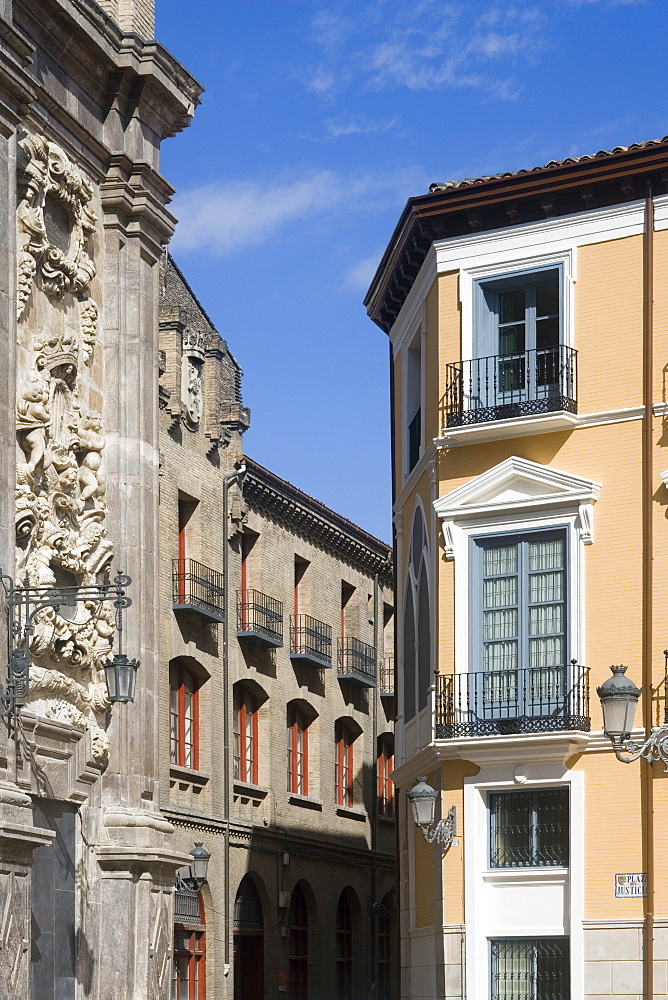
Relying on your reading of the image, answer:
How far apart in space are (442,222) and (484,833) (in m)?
9.81

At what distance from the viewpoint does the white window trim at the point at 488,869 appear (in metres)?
25.8

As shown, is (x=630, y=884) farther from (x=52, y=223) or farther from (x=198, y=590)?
(x=198, y=590)

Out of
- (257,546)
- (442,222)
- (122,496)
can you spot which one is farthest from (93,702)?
(257,546)

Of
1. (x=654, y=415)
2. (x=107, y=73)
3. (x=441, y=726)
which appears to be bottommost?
(x=441, y=726)

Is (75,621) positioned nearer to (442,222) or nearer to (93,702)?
(93,702)

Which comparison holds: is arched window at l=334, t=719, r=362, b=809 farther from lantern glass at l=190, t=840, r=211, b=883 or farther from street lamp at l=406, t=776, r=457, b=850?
street lamp at l=406, t=776, r=457, b=850

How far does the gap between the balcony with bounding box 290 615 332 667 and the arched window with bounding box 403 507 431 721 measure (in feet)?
36.4

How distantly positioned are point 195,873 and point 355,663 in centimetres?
1299

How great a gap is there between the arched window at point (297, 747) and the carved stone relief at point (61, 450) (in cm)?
2274

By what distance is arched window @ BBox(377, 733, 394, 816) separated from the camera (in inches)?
1928

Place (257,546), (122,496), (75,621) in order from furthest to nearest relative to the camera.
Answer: (257,546) → (122,496) → (75,621)

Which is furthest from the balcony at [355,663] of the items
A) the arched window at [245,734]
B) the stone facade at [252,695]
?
the arched window at [245,734]

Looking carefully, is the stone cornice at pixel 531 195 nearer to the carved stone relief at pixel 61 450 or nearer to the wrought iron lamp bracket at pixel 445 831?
the wrought iron lamp bracket at pixel 445 831

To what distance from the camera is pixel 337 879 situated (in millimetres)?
45094
